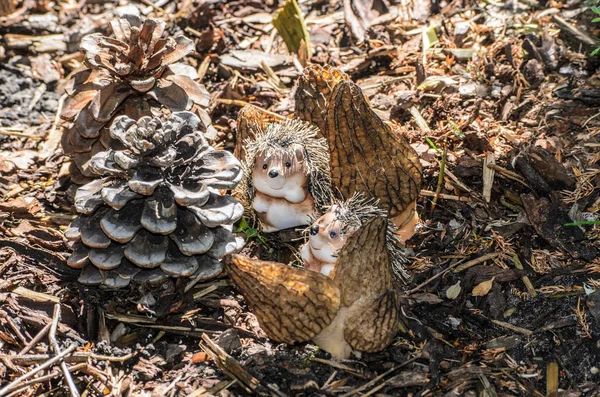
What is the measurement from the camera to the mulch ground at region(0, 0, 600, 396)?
288 cm

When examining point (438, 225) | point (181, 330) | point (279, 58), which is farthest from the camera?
point (279, 58)

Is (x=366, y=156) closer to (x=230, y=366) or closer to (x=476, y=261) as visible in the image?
(x=476, y=261)

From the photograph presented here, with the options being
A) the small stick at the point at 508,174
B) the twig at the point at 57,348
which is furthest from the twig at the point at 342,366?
the small stick at the point at 508,174

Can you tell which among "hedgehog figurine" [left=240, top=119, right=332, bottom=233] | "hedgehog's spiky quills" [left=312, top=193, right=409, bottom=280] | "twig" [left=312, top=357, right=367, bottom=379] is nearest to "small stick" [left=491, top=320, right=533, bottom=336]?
"hedgehog's spiky quills" [left=312, top=193, right=409, bottom=280]

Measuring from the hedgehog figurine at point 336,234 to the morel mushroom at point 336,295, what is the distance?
0.14 meters

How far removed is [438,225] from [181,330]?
48.5 inches

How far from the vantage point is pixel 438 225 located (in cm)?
345

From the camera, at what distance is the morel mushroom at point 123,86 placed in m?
3.53

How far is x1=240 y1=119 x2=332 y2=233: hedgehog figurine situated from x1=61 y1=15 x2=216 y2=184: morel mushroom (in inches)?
19.1

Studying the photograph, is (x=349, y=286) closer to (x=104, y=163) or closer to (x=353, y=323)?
(x=353, y=323)

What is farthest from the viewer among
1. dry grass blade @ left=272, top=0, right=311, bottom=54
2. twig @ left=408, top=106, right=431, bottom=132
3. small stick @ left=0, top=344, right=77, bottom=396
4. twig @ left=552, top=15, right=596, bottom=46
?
dry grass blade @ left=272, top=0, right=311, bottom=54

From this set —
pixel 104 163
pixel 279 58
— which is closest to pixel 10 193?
pixel 104 163

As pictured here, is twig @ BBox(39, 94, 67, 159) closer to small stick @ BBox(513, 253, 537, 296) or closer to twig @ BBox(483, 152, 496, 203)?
twig @ BBox(483, 152, 496, 203)

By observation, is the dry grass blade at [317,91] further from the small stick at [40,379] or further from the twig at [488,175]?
the small stick at [40,379]
